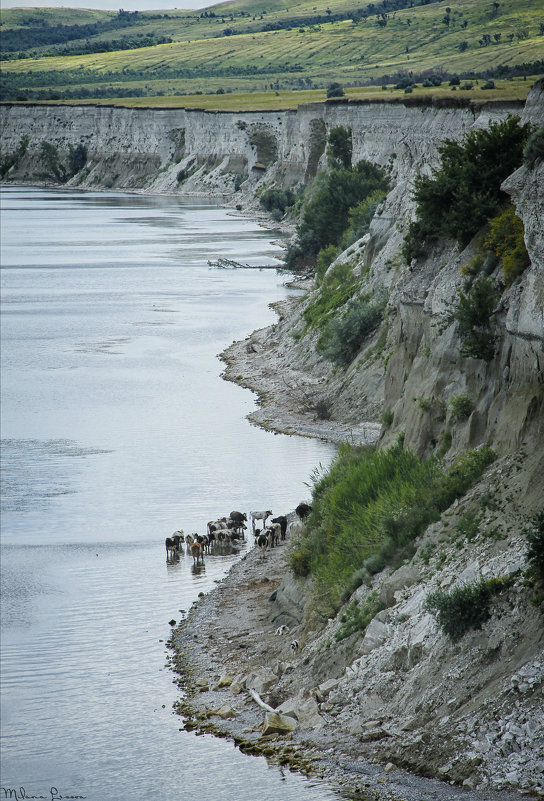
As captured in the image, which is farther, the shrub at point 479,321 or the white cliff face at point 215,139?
the white cliff face at point 215,139

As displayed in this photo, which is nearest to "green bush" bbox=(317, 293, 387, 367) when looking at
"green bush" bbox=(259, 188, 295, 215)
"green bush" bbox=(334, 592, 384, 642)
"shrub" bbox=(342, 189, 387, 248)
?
"shrub" bbox=(342, 189, 387, 248)

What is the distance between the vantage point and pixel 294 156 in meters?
112

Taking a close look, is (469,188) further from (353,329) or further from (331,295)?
(331,295)

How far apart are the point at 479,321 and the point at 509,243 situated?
1850 mm

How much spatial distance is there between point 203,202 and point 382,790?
12642 cm

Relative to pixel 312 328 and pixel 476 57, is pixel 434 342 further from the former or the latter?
pixel 476 57

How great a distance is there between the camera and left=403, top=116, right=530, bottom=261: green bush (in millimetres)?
22875

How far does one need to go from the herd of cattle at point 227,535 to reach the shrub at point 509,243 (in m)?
7.63

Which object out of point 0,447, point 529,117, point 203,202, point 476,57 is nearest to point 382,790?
point 529,117

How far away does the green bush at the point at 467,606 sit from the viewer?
48.1 feet

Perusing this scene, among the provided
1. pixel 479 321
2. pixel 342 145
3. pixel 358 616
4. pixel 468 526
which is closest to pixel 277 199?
pixel 342 145

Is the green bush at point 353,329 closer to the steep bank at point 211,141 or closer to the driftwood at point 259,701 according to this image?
the steep bank at point 211,141

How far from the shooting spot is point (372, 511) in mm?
19422

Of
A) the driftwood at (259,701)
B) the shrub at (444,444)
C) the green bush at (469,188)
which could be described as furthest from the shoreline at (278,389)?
the driftwood at (259,701)
